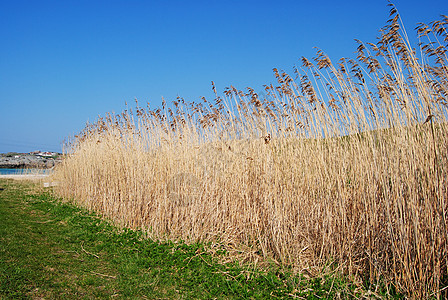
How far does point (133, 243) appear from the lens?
4395 mm

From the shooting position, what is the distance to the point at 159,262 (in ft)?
12.4

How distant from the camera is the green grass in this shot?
296cm

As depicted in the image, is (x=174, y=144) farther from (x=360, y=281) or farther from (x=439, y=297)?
(x=439, y=297)

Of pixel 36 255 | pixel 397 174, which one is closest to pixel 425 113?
pixel 397 174

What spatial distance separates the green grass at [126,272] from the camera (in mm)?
2961

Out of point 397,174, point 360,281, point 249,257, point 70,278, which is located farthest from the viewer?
point 249,257

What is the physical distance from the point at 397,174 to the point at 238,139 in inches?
93.1

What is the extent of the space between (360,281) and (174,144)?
11.2 ft

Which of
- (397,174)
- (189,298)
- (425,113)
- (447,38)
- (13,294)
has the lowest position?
(189,298)

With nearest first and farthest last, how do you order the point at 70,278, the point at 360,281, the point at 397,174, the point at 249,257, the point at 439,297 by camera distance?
the point at 439,297
the point at 397,174
the point at 360,281
the point at 70,278
the point at 249,257

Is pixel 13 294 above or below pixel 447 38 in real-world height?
below

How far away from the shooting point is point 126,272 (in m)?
3.53

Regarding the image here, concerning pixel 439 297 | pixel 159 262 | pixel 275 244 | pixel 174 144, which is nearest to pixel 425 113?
pixel 439 297

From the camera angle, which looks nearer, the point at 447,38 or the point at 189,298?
the point at 447,38
